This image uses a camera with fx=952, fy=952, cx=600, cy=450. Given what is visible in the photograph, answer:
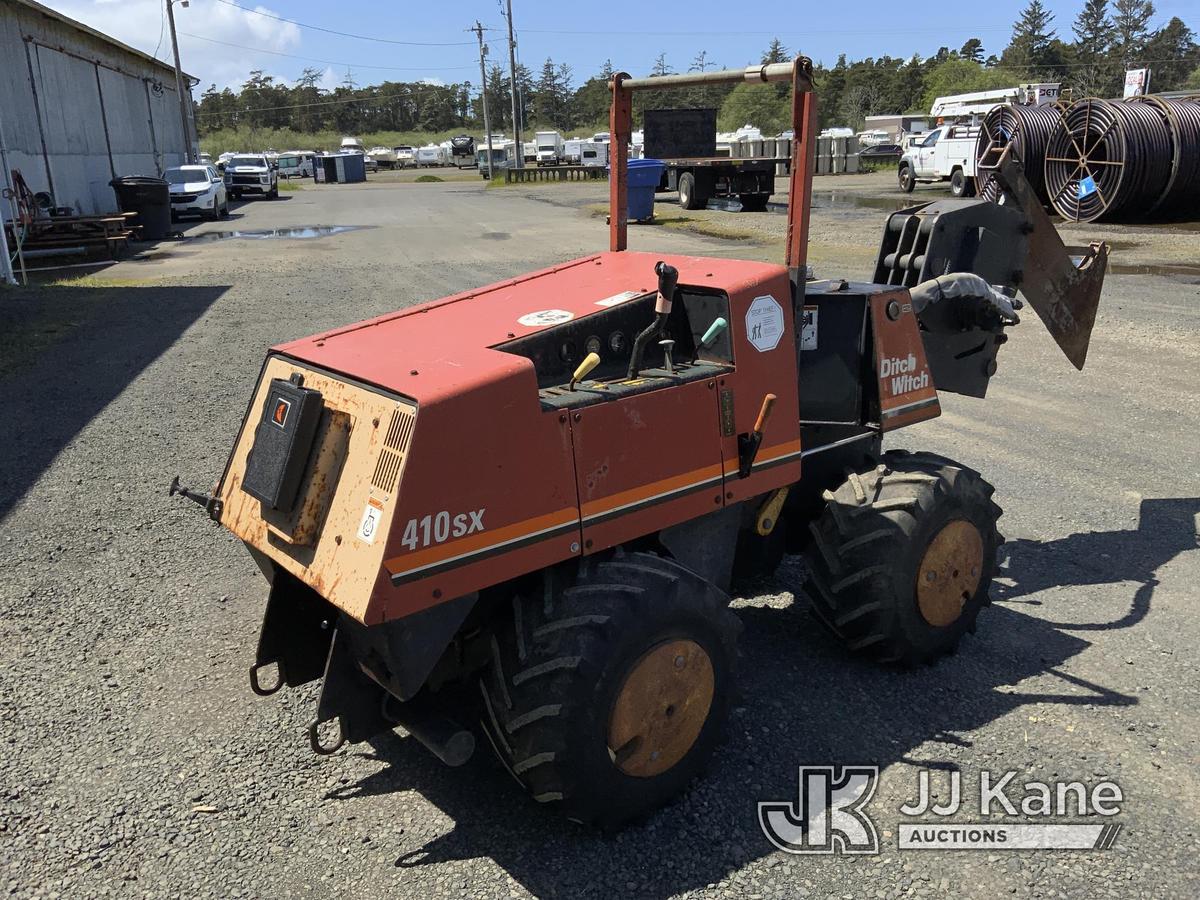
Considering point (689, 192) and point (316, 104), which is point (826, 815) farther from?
point (316, 104)

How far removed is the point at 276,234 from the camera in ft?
82.0

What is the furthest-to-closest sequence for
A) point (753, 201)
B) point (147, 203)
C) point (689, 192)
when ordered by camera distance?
point (689, 192), point (753, 201), point (147, 203)

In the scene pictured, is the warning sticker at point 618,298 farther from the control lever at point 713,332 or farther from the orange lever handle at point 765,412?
the orange lever handle at point 765,412

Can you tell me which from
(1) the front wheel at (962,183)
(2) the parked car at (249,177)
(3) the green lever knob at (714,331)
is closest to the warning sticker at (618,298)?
(3) the green lever knob at (714,331)

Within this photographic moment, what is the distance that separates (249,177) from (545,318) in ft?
138

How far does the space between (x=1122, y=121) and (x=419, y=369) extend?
22.6 metres

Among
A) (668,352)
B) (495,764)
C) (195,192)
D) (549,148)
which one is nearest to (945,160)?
(195,192)

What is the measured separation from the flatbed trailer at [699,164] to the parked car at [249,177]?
20173mm

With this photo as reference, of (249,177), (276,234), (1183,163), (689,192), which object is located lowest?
(276,234)

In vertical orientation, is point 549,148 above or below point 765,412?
above

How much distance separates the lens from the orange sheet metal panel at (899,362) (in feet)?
13.5

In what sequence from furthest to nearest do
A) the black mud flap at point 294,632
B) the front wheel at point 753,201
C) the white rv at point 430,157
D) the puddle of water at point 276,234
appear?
the white rv at point 430,157 → the front wheel at point 753,201 → the puddle of water at point 276,234 → the black mud flap at point 294,632

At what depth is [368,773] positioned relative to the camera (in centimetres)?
359

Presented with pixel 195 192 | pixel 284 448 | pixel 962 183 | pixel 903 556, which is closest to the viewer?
pixel 284 448
